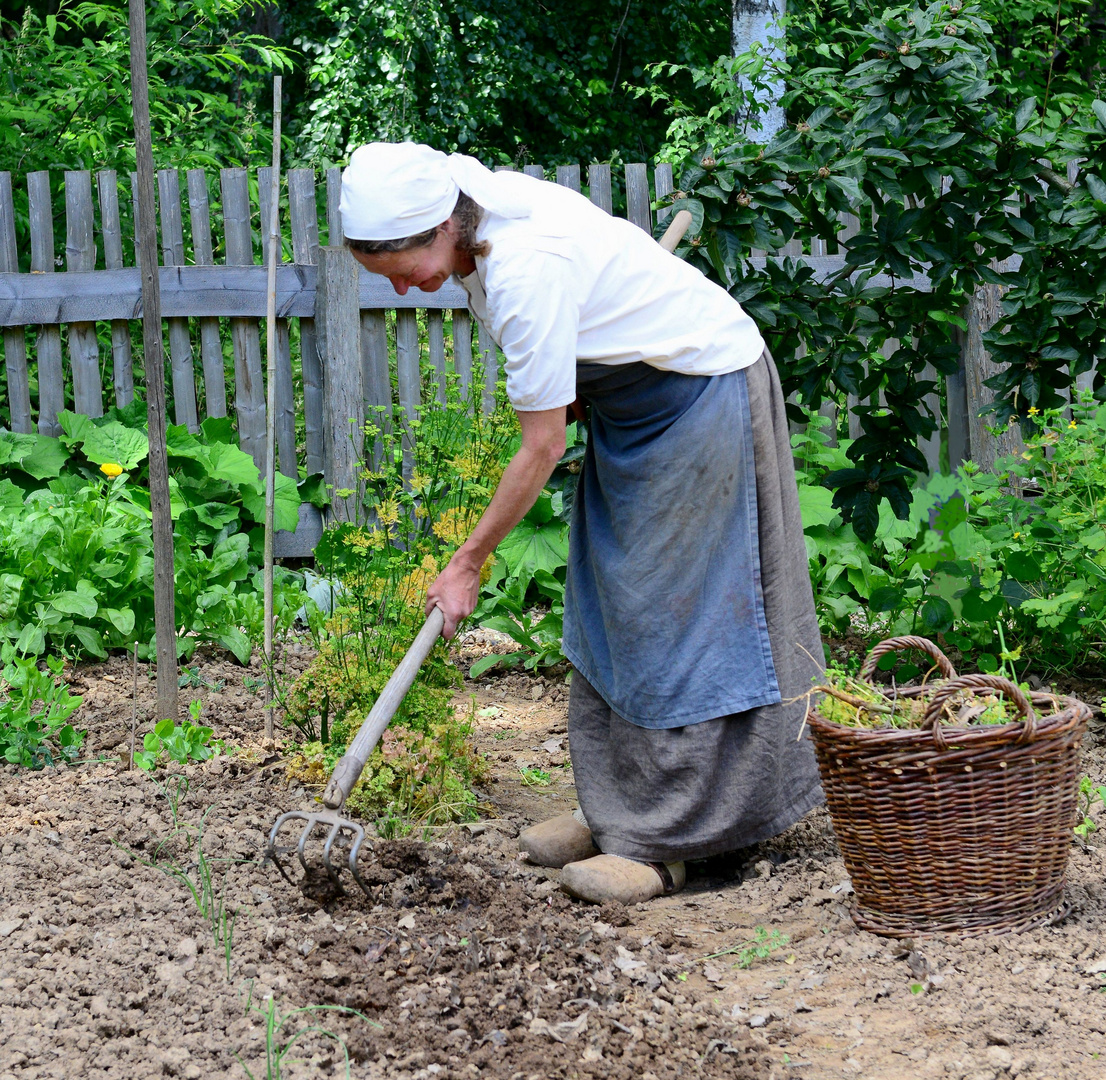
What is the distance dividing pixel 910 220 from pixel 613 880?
6.95 feet

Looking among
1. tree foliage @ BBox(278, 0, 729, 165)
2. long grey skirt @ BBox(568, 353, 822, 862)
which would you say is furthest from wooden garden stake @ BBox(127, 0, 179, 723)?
tree foliage @ BBox(278, 0, 729, 165)

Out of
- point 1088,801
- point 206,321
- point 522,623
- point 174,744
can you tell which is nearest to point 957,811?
point 1088,801

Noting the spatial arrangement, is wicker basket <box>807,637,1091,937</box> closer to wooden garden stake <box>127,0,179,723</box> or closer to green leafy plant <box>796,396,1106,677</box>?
green leafy plant <box>796,396,1106,677</box>

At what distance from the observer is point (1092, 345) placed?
331 cm

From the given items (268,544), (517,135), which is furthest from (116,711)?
(517,135)

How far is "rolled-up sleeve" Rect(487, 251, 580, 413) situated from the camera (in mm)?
2115

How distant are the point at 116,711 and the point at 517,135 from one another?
28.6 feet

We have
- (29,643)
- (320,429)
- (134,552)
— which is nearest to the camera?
(29,643)

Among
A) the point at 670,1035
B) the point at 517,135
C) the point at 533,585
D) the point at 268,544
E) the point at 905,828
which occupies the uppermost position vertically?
the point at 517,135

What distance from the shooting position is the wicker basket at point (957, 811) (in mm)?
2004

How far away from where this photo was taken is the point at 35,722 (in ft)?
10.2

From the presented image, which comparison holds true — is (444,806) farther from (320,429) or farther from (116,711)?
(320,429)

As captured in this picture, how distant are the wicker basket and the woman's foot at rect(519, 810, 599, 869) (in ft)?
2.41

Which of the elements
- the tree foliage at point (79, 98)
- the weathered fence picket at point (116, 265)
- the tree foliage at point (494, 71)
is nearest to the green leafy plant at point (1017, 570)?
the weathered fence picket at point (116, 265)
